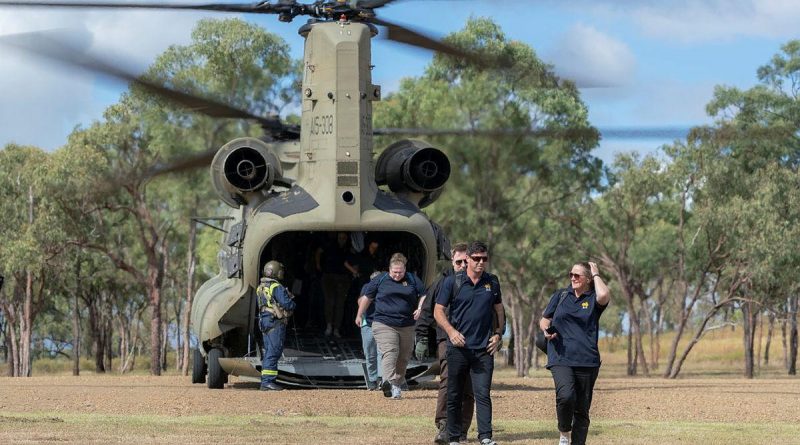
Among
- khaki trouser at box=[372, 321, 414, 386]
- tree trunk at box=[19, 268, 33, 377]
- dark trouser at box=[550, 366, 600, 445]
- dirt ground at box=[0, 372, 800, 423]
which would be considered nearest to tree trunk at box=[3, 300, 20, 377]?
tree trunk at box=[19, 268, 33, 377]

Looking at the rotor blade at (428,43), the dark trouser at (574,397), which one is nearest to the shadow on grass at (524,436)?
the dark trouser at (574,397)

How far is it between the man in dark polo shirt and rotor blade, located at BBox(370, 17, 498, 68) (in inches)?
233

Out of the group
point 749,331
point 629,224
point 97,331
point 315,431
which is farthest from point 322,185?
point 97,331

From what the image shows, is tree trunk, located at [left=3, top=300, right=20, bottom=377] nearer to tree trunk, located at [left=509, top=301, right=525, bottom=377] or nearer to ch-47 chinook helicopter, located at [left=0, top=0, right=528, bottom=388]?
tree trunk, located at [left=509, top=301, right=525, bottom=377]

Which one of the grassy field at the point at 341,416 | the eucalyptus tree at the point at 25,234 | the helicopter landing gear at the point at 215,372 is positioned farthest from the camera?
the eucalyptus tree at the point at 25,234

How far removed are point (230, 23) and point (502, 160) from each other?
480 inches

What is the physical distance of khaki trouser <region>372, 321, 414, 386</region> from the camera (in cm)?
1723

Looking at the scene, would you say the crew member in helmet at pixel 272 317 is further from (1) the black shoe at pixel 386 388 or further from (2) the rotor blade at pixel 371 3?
(2) the rotor blade at pixel 371 3

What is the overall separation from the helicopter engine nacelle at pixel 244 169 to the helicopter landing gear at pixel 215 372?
2511 mm

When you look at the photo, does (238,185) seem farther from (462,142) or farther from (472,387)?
(462,142)

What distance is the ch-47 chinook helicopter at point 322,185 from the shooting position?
1973cm

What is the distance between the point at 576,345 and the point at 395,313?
5.97 metres

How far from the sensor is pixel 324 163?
2003 cm

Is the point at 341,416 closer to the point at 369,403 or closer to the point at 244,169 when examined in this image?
the point at 369,403
